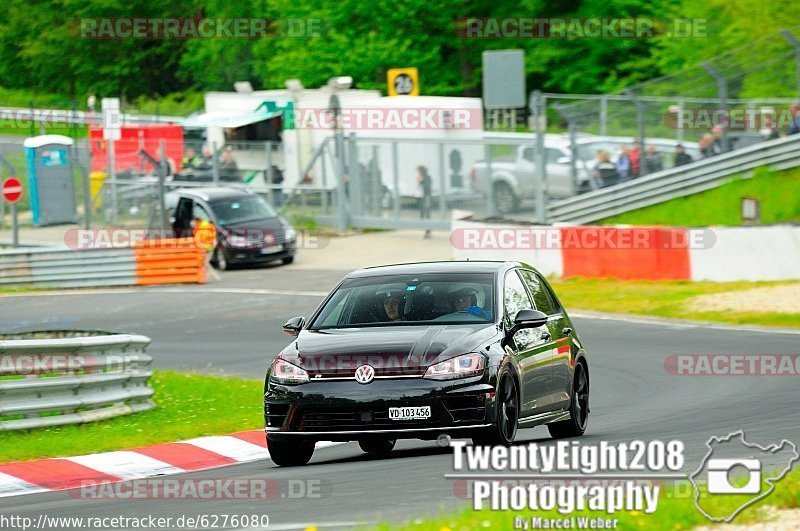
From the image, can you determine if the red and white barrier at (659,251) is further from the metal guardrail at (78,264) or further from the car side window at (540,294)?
the car side window at (540,294)

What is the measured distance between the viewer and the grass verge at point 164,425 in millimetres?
12852

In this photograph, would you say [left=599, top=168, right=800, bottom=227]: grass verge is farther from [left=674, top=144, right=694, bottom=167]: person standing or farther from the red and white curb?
the red and white curb

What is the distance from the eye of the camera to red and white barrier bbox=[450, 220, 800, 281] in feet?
83.8

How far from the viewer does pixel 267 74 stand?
6719 centimetres

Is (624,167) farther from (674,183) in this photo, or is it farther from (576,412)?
(576,412)

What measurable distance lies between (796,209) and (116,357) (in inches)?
702

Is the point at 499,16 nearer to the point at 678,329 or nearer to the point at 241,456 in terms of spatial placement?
the point at 678,329

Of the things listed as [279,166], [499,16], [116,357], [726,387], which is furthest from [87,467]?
[499,16]

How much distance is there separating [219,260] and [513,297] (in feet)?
74.9

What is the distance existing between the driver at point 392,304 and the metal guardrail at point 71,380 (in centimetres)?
327

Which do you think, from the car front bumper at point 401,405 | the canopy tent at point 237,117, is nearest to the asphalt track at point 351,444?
the car front bumper at point 401,405

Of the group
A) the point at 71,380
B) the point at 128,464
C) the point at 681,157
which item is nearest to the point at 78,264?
the point at 681,157

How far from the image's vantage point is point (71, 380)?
13852mm

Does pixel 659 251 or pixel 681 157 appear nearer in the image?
pixel 659 251
